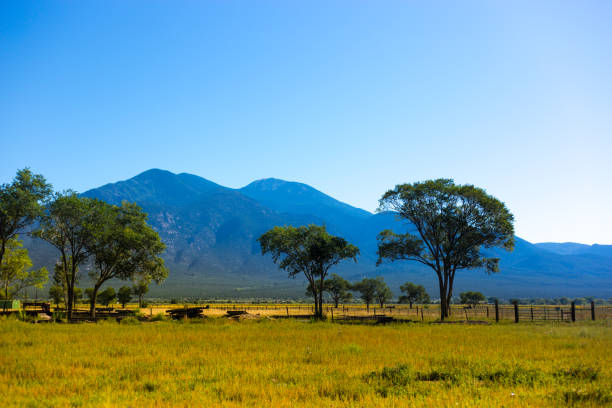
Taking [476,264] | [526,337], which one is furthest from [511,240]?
[526,337]

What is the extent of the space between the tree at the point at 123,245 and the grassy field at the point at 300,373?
30228mm

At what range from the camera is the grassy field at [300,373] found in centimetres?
908

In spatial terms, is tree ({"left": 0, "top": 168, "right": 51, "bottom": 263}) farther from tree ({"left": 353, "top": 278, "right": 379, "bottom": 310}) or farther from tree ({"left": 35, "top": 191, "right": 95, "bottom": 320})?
tree ({"left": 353, "top": 278, "right": 379, "bottom": 310})

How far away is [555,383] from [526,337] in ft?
45.4

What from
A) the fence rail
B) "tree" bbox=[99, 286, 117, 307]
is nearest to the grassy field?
the fence rail

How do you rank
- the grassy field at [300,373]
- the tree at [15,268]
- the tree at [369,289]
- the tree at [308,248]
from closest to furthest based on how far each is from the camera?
1. the grassy field at [300,373]
2. the tree at [15,268]
3. the tree at [308,248]
4. the tree at [369,289]

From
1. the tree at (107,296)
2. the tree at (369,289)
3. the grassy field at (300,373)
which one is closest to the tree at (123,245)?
the grassy field at (300,373)

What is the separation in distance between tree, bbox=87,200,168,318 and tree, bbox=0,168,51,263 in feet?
19.7

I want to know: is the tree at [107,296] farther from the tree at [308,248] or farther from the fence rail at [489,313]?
the tree at [308,248]

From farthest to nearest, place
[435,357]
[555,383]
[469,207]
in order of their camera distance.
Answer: [469,207], [435,357], [555,383]

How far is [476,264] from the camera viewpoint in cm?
5278

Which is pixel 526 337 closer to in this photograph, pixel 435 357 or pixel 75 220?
pixel 435 357

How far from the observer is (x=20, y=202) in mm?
41969

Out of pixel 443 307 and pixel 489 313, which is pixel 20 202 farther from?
pixel 489 313
